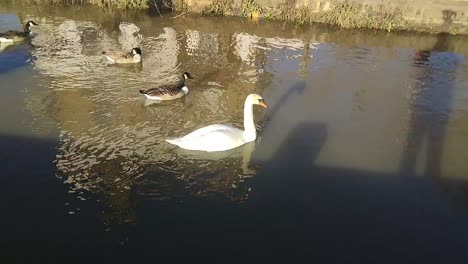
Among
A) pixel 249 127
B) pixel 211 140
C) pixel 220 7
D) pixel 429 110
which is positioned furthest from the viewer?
pixel 220 7

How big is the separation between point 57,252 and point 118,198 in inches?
47.6

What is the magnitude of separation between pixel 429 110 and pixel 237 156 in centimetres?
477

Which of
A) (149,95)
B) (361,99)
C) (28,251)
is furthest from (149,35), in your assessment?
(28,251)

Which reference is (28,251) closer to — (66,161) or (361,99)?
(66,161)

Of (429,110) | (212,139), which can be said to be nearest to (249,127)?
(212,139)

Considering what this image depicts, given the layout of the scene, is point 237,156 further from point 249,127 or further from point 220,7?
point 220,7

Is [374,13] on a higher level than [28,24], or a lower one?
higher

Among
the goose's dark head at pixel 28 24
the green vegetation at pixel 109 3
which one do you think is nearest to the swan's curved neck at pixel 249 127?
the goose's dark head at pixel 28 24

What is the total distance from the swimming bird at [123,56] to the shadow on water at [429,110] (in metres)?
7.02

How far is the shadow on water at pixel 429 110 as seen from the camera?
7.58 m

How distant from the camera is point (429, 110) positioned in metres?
9.52

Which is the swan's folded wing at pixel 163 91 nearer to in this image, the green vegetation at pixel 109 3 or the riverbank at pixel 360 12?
the riverbank at pixel 360 12

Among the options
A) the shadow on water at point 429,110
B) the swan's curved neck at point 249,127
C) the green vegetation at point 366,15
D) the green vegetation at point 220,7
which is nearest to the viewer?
the shadow on water at point 429,110

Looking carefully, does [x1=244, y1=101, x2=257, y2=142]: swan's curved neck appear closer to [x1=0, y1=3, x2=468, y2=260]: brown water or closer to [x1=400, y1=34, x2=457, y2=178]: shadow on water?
[x1=0, y1=3, x2=468, y2=260]: brown water
